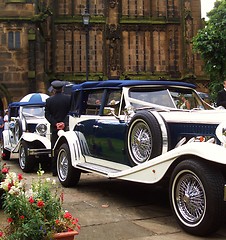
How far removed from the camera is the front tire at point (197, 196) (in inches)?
177

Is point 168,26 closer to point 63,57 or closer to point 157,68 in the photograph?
point 157,68

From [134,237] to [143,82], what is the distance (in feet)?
9.56

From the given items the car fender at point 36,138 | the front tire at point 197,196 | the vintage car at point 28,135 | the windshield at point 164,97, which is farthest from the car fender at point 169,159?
the vintage car at point 28,135

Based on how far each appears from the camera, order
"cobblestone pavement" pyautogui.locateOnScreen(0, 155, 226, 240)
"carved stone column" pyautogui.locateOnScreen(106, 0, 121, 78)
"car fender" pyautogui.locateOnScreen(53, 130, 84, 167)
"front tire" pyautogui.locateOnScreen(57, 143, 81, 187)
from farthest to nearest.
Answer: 1. "carved stone column" pyautogui.locateOnScreen(106, 0, 121, 78)
2. "front tire" pyautogui.locateOnScreen(57, 143, 81, 187)
3. "car fender" pyautogui.locateOnScreen(53, 130, 84, 167)
4. "cobblestone pavement" pyautogui.locateOnScreen(0, 155, 226, 240)

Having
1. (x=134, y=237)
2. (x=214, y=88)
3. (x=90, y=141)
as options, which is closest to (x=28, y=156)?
(x=90, y=141)

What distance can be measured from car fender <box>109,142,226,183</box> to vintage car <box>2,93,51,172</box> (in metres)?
4.36

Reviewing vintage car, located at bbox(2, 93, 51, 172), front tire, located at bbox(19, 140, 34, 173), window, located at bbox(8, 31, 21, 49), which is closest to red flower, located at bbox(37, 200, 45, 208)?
vintage car, located at bbox(2, 93, 51, 172)

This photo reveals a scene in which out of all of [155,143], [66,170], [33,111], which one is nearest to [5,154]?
[33,111]

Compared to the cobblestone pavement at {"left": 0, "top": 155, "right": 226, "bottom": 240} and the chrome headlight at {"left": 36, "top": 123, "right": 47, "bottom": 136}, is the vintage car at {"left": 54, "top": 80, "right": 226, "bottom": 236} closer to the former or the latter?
the cobblestone pavement at {"left": 0, "top": 155, "right": 226, "bottom": 240}

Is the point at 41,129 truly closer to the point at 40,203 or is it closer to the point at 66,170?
the point at 66,170

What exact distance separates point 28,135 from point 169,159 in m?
5.95

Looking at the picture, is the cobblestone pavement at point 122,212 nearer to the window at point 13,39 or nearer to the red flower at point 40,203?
the red flower at point 40,203

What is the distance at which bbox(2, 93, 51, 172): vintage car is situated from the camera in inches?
401

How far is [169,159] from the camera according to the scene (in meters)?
5.16
